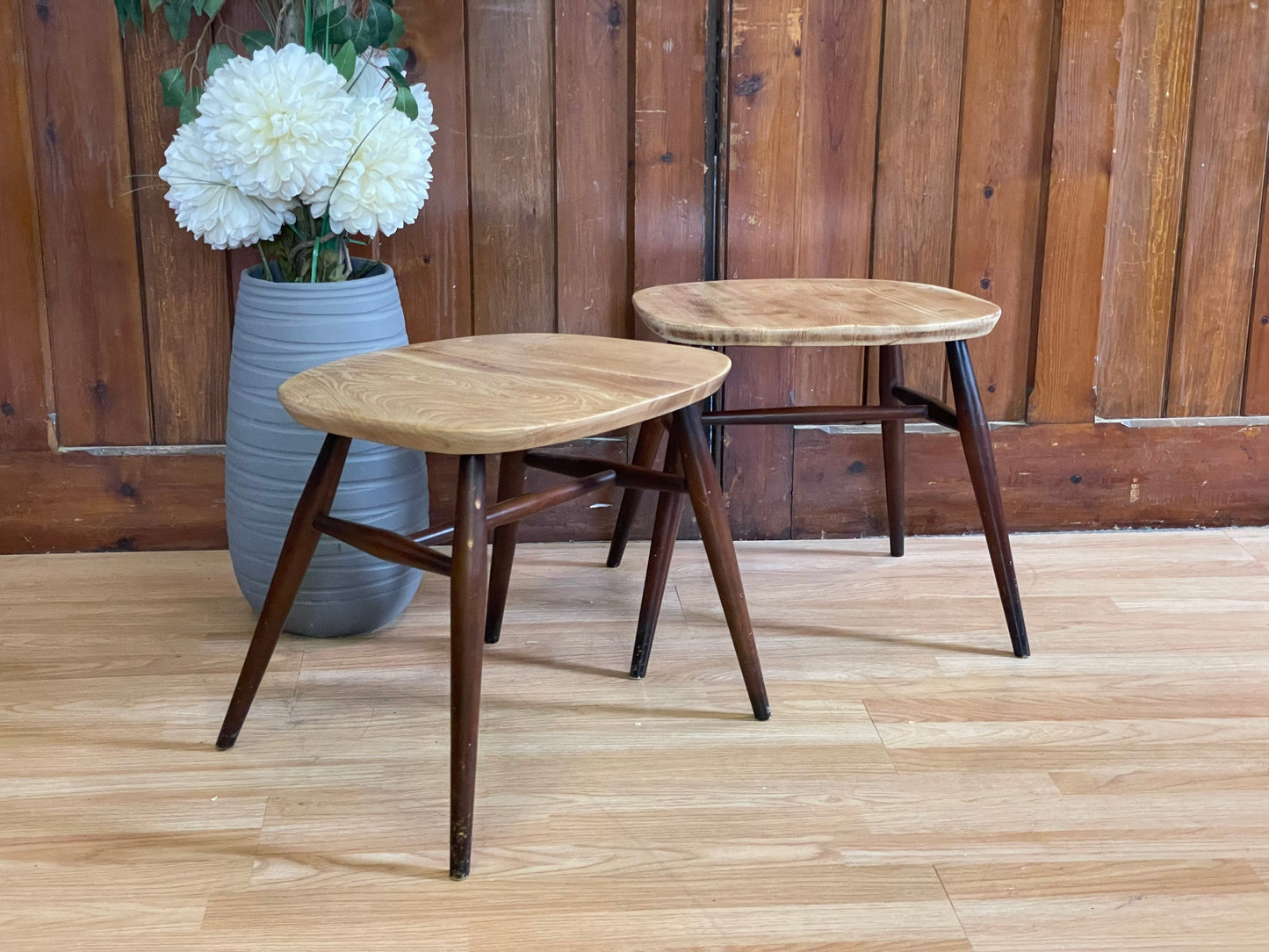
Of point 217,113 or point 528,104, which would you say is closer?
point 217,113

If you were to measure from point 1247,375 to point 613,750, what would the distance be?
130 centimetres

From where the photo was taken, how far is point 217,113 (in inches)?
56.6

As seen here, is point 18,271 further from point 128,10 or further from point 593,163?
point 593,163

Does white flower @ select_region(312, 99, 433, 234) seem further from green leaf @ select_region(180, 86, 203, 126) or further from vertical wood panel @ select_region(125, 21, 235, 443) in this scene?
vertical wood panel @ select_region(125, 21, 235, 443)

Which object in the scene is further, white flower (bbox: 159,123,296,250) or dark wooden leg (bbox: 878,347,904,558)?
dark wooden leg (bbox: 878,347,904,558)

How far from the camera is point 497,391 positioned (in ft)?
4.15

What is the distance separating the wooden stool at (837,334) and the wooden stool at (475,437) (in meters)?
0.07

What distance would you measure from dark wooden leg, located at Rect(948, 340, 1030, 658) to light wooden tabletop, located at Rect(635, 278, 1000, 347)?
6 centimetres

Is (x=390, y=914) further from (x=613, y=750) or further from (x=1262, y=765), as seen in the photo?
(x=1262, y=765)

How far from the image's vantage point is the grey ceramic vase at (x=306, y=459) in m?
1.57

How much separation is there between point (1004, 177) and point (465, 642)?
1.22m

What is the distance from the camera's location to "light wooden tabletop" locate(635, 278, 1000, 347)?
57.6 inches

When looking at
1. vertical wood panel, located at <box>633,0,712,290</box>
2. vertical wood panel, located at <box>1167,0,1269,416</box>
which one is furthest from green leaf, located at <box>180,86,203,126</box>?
vertical wood panel, located at <box>1167,0,1269,416</box>

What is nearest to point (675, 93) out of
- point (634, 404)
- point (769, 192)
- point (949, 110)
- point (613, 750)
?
point (769, 192)
